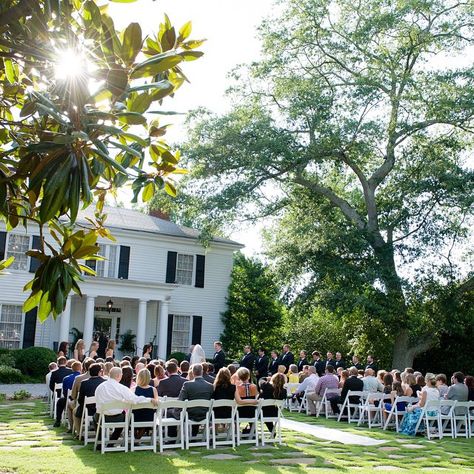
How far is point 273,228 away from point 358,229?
25.0ft

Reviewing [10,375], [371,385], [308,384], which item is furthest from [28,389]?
[371,385]

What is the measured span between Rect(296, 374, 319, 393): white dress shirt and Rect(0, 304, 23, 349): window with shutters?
13642 millimetres

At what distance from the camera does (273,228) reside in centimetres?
3117

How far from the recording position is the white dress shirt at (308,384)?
53.0 feet

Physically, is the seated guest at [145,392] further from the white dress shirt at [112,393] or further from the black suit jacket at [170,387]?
the black suit jacket at [170,387]

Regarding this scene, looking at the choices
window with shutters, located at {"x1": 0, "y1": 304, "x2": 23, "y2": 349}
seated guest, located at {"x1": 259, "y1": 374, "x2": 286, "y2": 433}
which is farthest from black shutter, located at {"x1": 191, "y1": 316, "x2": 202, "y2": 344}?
seated guest, located at {"x1": 259, "y1": 374, "x2": 286, "y2": 433}

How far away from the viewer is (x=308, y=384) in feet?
53.5

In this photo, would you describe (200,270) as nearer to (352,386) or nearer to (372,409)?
(352,386)

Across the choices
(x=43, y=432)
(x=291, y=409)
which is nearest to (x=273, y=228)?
(x=291, y=409)

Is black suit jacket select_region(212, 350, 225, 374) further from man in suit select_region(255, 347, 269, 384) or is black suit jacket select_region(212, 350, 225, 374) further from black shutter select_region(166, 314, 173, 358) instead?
black shutter select_region(166, 314, 173, 358)

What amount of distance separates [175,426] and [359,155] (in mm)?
17092

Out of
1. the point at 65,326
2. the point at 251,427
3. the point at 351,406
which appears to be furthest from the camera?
the point at 65,326

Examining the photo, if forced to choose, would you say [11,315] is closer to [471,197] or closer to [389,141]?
[389,141]

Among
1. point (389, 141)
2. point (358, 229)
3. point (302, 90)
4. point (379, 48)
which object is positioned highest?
point (379, 48)
